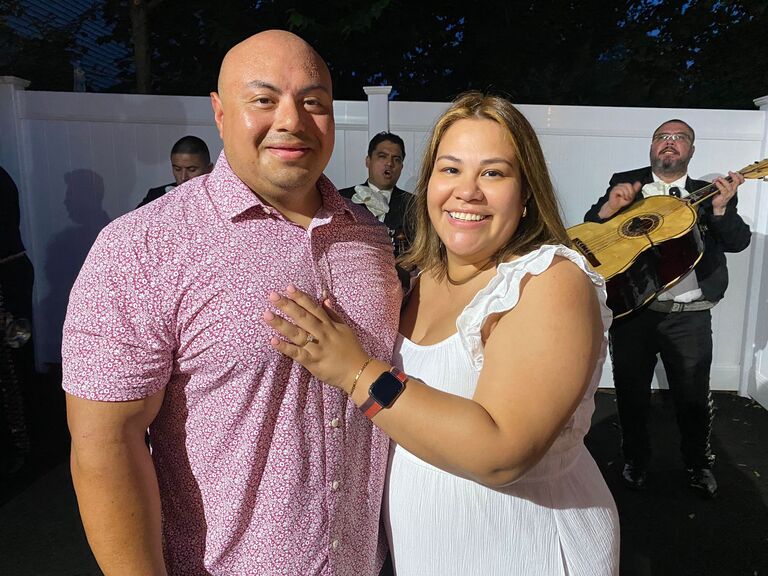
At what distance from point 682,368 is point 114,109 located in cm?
502

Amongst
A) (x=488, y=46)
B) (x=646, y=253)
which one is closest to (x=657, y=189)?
(x=646, y=253)

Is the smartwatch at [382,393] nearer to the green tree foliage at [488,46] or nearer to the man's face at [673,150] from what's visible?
the man's face at [673,150]

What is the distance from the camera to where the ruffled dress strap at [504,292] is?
4.54 feet

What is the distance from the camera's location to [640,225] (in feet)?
12.6

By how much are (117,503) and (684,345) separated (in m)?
3.70

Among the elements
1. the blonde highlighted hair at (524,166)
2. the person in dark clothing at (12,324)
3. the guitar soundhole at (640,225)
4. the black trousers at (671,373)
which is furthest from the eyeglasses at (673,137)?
the person in dark clothing at (12,324)

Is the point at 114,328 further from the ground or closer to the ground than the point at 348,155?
closer to the ground

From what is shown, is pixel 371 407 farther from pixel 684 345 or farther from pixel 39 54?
pixel 39 54

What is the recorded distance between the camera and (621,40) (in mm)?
12070

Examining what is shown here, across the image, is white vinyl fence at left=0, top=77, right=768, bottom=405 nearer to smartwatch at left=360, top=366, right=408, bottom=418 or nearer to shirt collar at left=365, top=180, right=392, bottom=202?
shirt collar at left=365, top=180, right=392, bottom=202

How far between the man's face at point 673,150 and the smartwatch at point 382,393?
3.70 meters

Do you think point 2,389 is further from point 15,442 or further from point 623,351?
point 623,351

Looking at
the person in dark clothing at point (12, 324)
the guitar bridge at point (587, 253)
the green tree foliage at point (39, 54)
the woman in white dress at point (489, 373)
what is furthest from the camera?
the green tree foliage at point (39, 54)

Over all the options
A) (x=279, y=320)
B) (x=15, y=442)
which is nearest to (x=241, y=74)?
(x=279, y=320)
